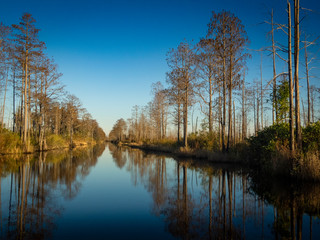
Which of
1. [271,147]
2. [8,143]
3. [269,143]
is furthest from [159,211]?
[8,143]

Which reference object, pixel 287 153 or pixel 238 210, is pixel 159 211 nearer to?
pixel 238 210

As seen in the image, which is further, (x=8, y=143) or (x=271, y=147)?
(x=8, y=143)

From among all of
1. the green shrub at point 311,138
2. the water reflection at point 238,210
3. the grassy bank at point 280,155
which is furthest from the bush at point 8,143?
the green shrub at point 311,138

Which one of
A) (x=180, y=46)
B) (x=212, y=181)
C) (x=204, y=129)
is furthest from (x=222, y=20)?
(x=212, y=181)

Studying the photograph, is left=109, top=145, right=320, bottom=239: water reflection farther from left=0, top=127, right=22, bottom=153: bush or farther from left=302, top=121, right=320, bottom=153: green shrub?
left=0, top=127, right=22, bottom=153: bush

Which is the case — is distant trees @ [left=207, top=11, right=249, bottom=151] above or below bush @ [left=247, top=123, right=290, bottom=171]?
above

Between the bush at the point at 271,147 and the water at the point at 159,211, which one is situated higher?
the bush at the point at 271,147

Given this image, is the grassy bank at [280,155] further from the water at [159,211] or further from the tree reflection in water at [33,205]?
the tree reflection in water at [33,205]

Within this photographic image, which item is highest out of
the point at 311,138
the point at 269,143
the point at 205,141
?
the point at 311,138

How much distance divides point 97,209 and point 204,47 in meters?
17.1

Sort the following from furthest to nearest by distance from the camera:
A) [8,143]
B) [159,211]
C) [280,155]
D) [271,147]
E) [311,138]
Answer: [8,143]
[271,147]
[311,138]
[280,155]
[159,211]

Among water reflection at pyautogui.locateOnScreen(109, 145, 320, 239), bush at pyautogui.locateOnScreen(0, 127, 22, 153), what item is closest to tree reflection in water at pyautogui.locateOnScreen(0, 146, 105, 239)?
water reflection at pyautogui.locateOnScreen(109, 145, 320, 239)

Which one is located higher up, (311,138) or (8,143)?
(311,138)

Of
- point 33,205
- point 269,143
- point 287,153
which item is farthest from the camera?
point 269,143
